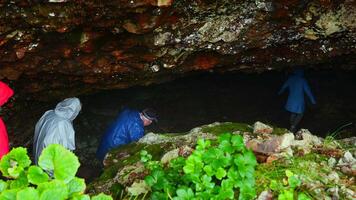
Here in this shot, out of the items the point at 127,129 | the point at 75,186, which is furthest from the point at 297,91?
the point at 75,186

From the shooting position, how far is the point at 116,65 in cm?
565

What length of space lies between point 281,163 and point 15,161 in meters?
2.37

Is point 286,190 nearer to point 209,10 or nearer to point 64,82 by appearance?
point 209,10

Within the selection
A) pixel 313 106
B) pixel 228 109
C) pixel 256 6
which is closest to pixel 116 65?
pixel 256 6

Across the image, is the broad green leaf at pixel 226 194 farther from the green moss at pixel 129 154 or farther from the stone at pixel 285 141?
the green moss at pixel 129 154

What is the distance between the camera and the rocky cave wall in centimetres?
438

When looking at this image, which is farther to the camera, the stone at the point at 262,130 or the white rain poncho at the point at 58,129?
the white rain poncho at the point at 58,129

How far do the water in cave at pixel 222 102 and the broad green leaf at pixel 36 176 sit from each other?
6.32 m

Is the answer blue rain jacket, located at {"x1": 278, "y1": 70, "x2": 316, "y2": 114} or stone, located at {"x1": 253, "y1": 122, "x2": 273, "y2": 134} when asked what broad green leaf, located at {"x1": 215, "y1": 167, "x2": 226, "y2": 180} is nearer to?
stone, located at {"x1": 253, "y1": 122, "x2": 273, "y2": 134}

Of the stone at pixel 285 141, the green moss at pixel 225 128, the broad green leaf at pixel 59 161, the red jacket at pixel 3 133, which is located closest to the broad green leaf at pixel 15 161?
the broad green leaf at pixel 59 161

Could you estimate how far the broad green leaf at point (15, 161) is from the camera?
5.91 ft

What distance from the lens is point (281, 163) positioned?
11.4 feet

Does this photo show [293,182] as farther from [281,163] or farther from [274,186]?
[281,163]

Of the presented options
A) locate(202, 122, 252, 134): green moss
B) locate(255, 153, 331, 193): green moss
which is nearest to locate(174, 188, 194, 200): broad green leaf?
locate(255, 153, 331, 193): green moss
